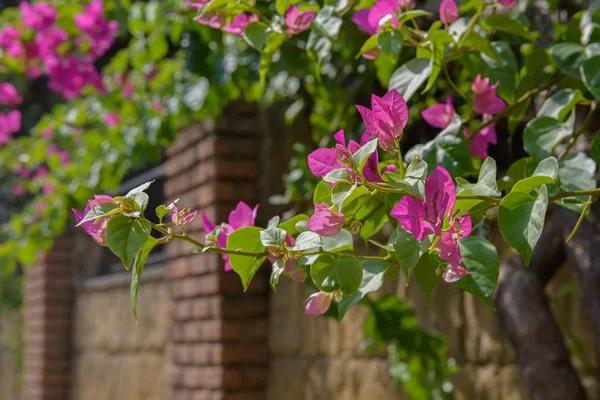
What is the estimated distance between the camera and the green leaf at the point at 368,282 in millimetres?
872

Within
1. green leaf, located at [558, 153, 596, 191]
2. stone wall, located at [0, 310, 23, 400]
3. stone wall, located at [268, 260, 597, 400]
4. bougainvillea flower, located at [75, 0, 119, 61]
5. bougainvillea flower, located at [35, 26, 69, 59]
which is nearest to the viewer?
green leaf, located at [558, 153, 596, 191]

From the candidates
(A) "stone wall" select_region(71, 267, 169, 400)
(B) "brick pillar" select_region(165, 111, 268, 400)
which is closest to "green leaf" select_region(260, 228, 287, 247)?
(B) "brick pillar" select_region(165, 111, 268, 400)

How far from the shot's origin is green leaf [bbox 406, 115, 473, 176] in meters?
1.16

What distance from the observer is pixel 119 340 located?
4.23 m

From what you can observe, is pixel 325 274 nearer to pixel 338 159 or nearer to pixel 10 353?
pixel 338 159

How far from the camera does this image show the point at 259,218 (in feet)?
9.32

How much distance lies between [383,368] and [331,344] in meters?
0.26

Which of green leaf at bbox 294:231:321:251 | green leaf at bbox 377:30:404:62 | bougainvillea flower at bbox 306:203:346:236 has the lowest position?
green leaf at bbox 294:231:321:251

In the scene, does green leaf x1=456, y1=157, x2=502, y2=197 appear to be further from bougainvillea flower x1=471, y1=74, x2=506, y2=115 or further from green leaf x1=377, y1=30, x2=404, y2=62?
bougainvillea flower x1=471, y1=74, x2=506, y2=115

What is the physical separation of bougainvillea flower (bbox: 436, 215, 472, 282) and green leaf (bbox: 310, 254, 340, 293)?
0.36ft

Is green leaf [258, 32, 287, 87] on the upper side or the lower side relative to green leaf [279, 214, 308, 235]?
upper

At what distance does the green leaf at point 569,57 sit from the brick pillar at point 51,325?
4.30m

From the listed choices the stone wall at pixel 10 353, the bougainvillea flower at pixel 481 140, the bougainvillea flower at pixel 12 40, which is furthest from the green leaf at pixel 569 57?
the stone wall at pixel 10 353

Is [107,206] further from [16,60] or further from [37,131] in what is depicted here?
[37,131]
